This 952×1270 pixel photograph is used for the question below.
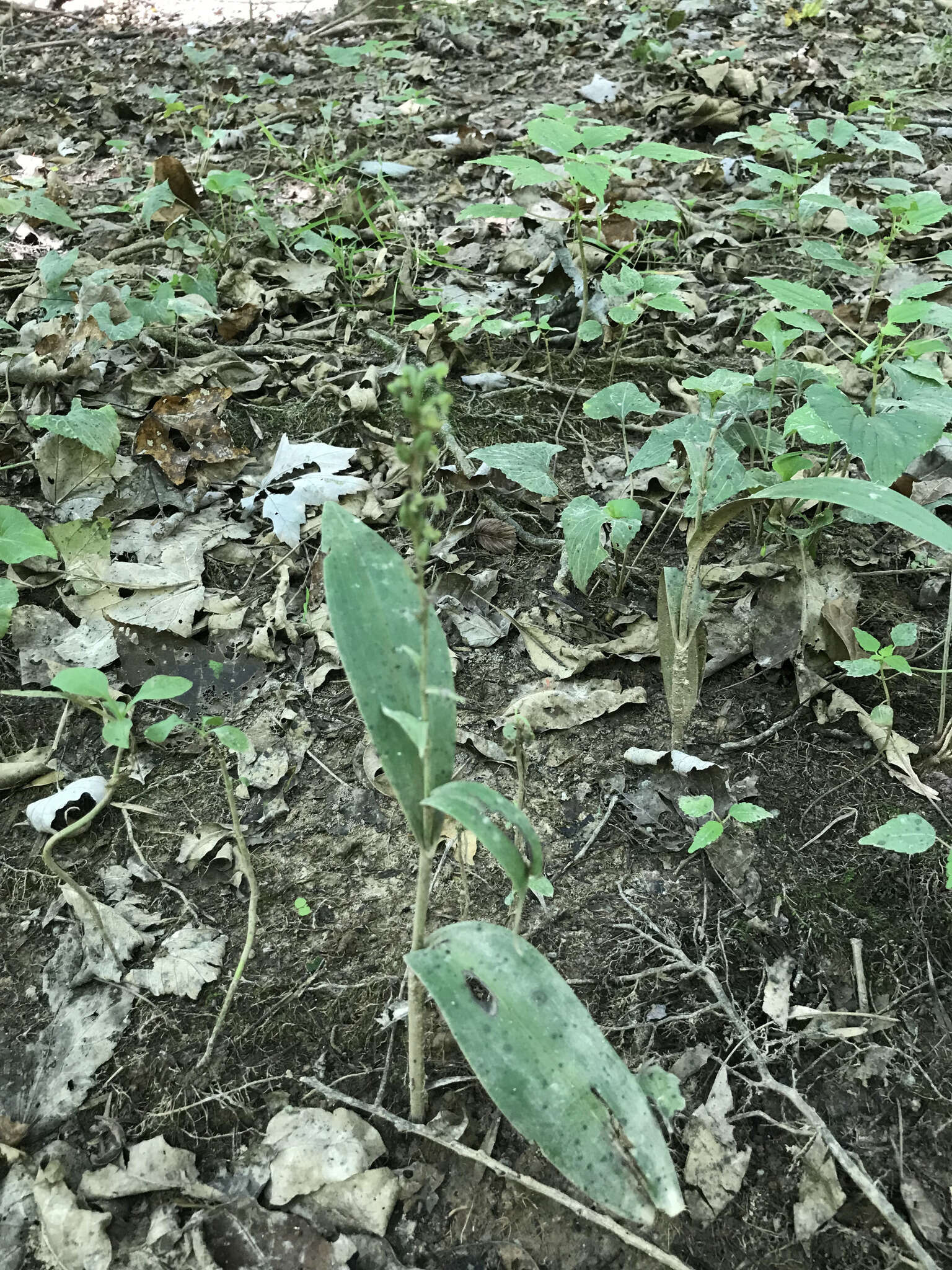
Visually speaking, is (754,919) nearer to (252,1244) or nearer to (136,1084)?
(252,1244)

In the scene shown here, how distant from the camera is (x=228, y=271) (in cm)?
274

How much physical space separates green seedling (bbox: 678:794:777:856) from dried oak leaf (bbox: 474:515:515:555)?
0.73 m

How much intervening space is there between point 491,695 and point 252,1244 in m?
0.93

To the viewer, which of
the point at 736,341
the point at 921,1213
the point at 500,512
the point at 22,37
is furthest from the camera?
the point at 22,37

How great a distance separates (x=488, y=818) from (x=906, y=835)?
69cm

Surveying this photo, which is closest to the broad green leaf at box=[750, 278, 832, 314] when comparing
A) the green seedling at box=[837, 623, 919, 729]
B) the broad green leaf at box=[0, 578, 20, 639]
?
the green seedling at box=[837, 623, 919, 729]

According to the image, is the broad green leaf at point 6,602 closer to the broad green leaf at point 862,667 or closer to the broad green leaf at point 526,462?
the broad green leaf at point 526,462

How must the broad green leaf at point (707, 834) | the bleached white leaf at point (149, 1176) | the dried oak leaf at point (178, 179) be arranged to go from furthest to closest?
the dried oak leaf at point (178, 179), the broad green leaf at point (707, 834), the bleached white leaf at point (149, 1176)

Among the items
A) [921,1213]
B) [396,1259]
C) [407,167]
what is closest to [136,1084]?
[396,1259]

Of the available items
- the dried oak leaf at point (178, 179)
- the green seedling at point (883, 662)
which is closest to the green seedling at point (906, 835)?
the green seedling at point (883, 662)

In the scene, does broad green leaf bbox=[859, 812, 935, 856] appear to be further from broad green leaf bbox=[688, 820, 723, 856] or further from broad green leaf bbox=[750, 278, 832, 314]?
broad green leaf bbox=[750, 278, 832, 314]

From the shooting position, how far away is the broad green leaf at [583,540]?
5.32ft

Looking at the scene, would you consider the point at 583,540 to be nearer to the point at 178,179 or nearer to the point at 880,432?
the point at 880,432

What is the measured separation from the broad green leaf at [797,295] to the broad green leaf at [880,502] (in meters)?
A: 0.59
